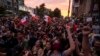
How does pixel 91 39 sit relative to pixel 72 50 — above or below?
below

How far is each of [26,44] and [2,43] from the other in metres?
1.68

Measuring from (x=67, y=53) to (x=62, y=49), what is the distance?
0.50m

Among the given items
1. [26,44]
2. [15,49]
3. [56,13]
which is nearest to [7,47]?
[15,49]

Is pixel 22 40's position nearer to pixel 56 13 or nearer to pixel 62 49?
pixel 62 49

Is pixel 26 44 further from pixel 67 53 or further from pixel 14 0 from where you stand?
pixel 14 0

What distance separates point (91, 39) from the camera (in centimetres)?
1421

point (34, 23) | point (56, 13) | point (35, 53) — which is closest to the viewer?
point (35, 53)

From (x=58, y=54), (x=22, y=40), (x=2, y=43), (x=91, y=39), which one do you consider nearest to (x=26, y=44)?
(x=22, y=40)

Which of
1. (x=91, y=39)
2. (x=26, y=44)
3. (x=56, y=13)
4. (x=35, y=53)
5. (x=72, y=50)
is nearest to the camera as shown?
(x=72, y=50)

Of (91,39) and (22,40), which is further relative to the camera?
(22,40)

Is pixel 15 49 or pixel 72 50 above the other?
pixel 72 50

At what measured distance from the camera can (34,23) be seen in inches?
1133

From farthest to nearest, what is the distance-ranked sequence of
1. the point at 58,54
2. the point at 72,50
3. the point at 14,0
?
the point at 14,0 < the point at 58,54 < the point at 72,50

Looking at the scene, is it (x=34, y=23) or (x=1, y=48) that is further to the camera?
(x=34, y=23)
